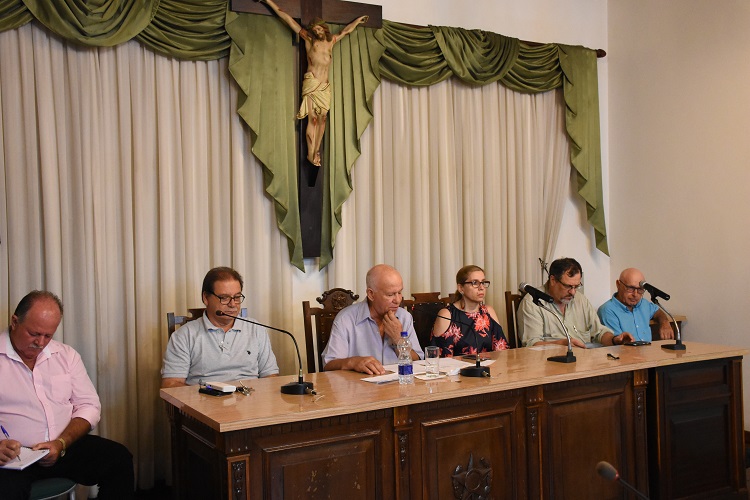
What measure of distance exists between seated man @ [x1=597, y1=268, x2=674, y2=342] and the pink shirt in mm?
3133

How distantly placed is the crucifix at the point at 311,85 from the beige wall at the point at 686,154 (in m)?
Answer: 2.41

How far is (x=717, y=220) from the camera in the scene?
5254 mm

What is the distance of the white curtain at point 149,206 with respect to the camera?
3.88m

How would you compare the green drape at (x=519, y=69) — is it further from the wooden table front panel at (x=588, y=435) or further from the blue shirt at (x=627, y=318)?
the wooden table front panel at (x=588, y=435)

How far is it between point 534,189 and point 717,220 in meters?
1.30

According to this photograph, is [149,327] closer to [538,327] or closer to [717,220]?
[538,327]

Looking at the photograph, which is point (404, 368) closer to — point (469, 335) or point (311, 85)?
point (469, 335)

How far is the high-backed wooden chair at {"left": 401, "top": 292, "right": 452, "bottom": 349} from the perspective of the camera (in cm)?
426

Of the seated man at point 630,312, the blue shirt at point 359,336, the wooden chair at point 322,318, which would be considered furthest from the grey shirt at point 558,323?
the wooden chair at point 322,318

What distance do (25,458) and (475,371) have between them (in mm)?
1846

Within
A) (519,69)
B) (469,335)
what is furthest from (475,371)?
(519,69)

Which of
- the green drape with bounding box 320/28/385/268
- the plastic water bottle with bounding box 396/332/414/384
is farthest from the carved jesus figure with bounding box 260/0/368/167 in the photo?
the plastic water bottle with bounding box 396/332/414/384

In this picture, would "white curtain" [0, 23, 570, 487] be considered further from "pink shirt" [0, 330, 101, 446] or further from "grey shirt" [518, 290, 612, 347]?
"grey shirt" [518, 290, 612, 347]

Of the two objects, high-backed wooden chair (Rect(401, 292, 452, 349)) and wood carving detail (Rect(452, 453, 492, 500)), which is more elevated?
high-backed wooden chair (Rect(401, 292, 452, 349))
